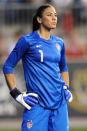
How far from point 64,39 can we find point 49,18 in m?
7.95

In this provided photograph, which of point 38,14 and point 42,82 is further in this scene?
point 38,14

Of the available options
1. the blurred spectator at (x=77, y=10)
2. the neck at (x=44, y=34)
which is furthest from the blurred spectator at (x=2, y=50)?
the neck at (x=44, y=34)

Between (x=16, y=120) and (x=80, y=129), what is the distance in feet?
8.20

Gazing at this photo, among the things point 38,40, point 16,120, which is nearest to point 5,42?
point 16,120

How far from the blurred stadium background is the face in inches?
266

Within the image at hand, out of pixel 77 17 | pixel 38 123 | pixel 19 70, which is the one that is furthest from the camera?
pixel 77 17

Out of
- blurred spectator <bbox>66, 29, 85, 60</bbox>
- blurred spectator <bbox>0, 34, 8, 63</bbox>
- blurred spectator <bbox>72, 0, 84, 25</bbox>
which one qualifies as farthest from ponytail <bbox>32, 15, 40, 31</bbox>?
blurred spectator <bbox>72, 0, 84, 25</bbox>

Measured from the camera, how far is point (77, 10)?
47.2ft

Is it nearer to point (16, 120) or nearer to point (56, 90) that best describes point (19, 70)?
point (16, 120)

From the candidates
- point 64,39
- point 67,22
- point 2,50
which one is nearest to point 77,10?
point 67,22

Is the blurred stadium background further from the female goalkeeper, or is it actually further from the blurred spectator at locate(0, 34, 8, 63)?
the female goalkeeper

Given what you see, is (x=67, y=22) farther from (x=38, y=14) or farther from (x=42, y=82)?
(x=42, y=82)

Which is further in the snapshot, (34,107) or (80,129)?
(80,129)

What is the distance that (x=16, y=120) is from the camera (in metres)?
13.4
